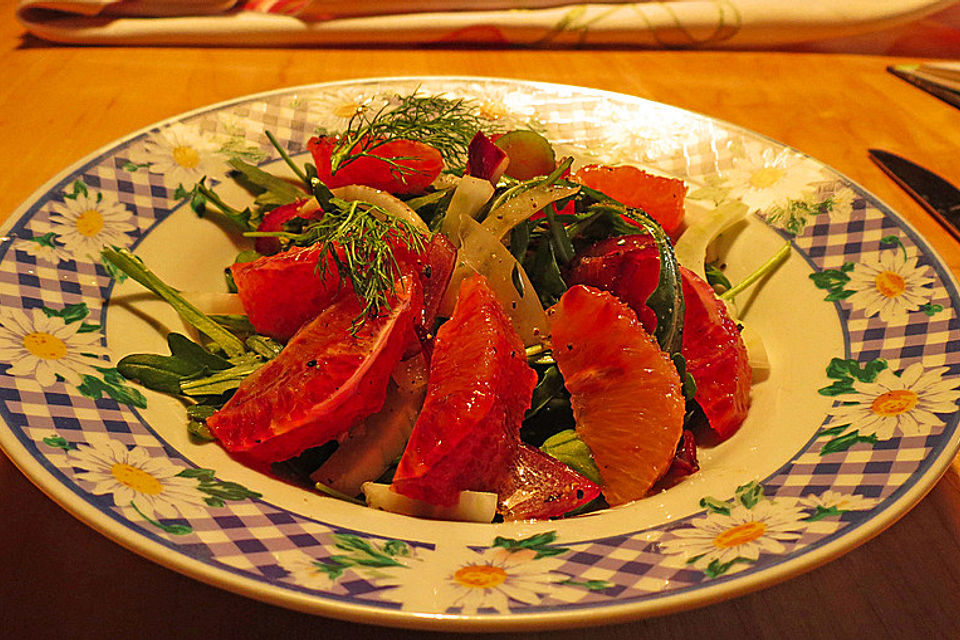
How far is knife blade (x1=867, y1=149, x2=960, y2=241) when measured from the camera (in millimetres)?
2158

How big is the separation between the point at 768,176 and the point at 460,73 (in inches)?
52.7

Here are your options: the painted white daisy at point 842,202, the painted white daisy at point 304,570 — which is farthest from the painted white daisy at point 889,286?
the painted white daisy at point 304,570

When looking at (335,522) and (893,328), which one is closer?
(335,522)

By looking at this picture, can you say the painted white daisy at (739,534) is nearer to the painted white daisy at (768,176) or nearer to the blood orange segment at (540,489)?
the blood orange segment at (540,489)

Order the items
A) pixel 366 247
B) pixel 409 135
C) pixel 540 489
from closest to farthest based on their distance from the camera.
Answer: pixel 540 489 → pixel 366 247 → pixel 409 135

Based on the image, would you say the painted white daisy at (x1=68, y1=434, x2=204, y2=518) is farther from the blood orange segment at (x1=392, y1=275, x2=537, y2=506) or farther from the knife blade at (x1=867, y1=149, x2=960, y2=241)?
the knife blade at (x1=867, y1=149, x2=960, y2=241)

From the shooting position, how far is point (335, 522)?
1.10m

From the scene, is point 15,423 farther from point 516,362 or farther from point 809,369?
point 809,369

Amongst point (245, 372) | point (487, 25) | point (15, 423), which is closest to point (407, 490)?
point (245, 372)

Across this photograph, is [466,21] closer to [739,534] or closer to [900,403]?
[900,403]

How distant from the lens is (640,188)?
6.26ft

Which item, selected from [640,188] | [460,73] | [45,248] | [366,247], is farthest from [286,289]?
[460,73]

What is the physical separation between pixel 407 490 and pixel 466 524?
0.38ft

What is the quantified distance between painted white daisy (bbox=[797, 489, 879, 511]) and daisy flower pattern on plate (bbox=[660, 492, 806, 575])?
24mm
